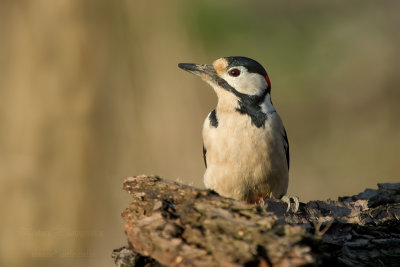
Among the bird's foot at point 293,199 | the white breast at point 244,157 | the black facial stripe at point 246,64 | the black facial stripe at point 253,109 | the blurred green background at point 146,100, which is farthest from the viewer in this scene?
the blurred green background at point 146,100

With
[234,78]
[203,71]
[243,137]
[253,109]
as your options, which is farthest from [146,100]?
[243,137]

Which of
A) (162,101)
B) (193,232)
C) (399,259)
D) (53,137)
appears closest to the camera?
(193,232)

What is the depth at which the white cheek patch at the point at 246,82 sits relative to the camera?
474cm

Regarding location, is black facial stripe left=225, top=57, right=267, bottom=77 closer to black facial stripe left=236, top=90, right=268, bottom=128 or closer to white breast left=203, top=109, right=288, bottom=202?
black facial stripe left=236, top=90, right=268, bottom=128

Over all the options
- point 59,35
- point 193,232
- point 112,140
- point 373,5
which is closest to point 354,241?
point 193,232

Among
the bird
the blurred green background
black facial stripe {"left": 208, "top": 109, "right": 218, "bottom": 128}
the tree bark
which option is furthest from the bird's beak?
the blurred green background

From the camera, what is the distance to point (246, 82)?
4.76m

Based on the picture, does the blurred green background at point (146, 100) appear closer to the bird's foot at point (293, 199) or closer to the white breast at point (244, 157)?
the white breast at point (244, 157)

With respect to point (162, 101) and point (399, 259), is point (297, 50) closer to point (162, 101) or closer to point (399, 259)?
point (162, 101)

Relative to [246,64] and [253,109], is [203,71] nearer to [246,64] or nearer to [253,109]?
[246,64]

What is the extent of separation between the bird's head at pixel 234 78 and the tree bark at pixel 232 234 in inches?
49.2

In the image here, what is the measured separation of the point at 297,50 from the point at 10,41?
3.35 meters

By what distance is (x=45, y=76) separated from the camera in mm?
6461

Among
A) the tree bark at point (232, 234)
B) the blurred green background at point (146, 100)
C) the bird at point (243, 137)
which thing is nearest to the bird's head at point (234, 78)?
the bird at point (243, 137)
